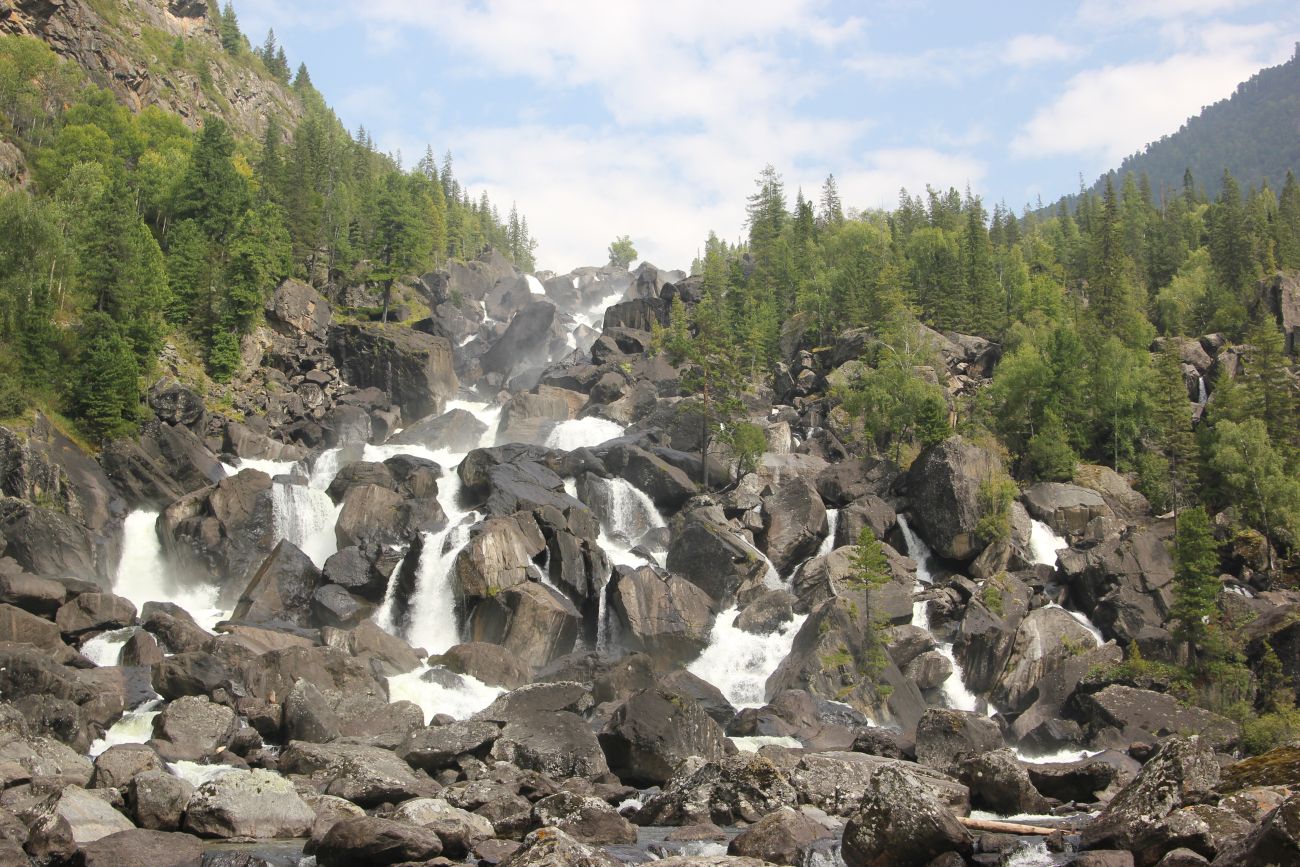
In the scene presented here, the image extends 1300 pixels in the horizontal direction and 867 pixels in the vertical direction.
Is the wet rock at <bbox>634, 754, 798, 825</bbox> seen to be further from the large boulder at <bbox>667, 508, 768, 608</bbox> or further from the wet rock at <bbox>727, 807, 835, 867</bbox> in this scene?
the large boulder at <bbox>667, 508, 768, 608</bbox>

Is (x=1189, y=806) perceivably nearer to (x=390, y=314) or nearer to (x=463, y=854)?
(x=463, y=854)

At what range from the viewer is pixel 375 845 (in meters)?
19.1

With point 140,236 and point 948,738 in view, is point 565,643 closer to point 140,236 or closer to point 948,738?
point 948,738

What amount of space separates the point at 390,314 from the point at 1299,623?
79189 millimetres

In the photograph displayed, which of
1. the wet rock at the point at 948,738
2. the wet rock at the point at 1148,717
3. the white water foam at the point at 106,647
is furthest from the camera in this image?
the white water foam at the point at 106,647

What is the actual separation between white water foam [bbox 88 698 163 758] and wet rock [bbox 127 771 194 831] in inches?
331

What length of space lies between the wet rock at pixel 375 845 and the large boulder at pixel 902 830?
28.9 ft

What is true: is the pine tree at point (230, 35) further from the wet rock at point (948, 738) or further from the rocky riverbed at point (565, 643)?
the wet rock at point (948, 738)

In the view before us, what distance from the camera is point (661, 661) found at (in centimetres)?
4981

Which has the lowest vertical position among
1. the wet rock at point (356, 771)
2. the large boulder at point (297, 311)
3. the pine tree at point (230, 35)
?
the wet rock at point (356, 771)

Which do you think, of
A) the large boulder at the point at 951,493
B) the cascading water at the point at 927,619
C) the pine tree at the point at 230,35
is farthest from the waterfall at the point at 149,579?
the pine tree at the point at 230,35

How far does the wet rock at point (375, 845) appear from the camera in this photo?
19.1 metres

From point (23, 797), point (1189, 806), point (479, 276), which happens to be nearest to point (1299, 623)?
point (1189, 806)

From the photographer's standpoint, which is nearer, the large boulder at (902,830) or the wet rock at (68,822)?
the large boulder at (902,830)
